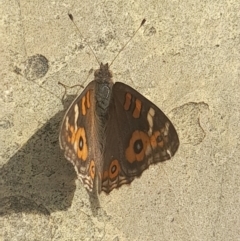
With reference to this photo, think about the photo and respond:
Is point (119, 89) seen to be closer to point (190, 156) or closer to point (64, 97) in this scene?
point (64, 97)

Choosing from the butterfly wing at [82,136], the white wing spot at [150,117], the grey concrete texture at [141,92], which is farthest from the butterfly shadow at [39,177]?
the white wing spot at [150,117]

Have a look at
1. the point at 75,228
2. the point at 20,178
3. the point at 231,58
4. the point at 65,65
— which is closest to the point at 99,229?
the point at 75,228

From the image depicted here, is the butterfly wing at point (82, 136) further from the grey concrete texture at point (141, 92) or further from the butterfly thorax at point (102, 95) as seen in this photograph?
the grey concrete texture at point (141, 92)

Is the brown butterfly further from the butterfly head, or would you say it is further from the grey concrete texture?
the grey concrete texture

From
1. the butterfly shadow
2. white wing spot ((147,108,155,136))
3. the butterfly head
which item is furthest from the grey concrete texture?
white wing spot ((147,108,155,136))

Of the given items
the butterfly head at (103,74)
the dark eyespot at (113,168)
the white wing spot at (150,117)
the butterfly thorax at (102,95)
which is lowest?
the dark eyespot at (113,168)

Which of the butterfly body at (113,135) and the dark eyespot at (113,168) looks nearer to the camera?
the butterfly body at (113,135)

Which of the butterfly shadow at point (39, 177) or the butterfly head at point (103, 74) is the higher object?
the butterfly head at point (103, 74)
